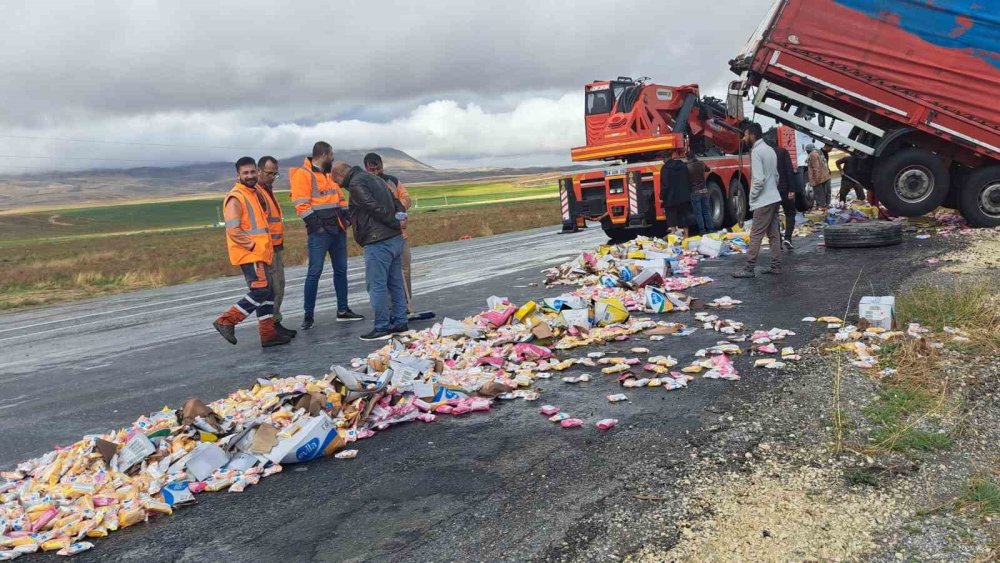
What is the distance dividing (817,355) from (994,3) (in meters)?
8.68

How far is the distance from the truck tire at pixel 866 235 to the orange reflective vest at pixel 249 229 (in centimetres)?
844

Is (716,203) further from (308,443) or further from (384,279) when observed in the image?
(308,443)

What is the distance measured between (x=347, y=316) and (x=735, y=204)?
32.6ft

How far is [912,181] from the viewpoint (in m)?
11.8

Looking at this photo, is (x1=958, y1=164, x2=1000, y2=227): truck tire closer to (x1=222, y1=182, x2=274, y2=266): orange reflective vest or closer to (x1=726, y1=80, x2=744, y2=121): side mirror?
(x1=726, y1=80, x2=744, y2=121): side mirror

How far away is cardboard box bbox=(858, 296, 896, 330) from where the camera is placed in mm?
5863

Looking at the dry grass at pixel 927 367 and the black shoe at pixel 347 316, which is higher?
the dry grass at pixel 927 367

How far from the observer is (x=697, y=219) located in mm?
14016

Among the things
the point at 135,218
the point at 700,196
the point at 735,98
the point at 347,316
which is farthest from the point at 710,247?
the point at 135,218

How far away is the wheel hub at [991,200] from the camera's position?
11578mm

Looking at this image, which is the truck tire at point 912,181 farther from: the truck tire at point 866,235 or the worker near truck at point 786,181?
the worker near truck at point 786,181

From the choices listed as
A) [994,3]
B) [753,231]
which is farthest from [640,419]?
[994,3]

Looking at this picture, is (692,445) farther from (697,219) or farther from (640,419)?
(697,219)

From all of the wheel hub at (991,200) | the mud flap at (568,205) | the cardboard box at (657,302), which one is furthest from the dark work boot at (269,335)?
the wheel hub at (991,200)
